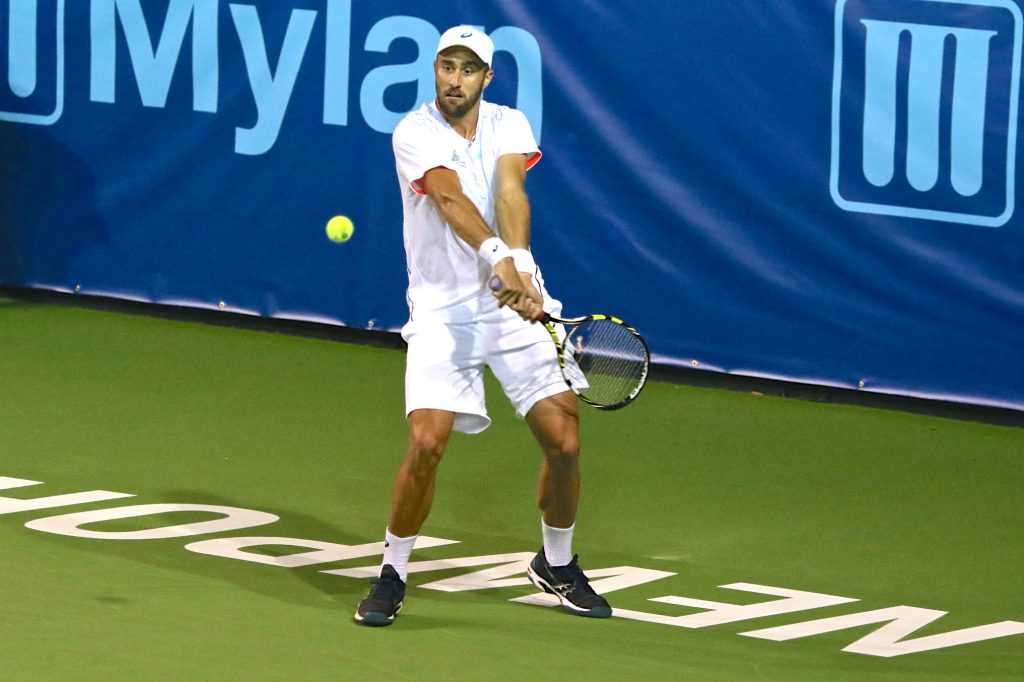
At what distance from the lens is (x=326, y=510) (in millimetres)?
7055

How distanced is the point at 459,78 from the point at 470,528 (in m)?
1.79

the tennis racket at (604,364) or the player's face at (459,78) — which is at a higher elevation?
the player's face at (459,78)

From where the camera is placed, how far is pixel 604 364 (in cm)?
589

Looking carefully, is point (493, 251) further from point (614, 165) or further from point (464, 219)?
point (614, 165)

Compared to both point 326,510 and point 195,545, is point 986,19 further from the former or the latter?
point 195,545

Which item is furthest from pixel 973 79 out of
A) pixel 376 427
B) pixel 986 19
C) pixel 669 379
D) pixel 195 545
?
pixel 195 545

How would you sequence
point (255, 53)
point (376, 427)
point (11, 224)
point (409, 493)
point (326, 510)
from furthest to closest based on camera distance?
point (11, 224), point (255, 53), point (376, 427), point (326, 510), point (409, 493)

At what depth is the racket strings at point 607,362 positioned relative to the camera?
5.83m

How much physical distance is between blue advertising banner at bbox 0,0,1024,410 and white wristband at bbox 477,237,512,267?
12.7ft

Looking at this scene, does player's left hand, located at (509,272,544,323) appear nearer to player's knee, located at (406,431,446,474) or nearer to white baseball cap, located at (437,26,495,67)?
player's knee, located at (406,431,446,474)

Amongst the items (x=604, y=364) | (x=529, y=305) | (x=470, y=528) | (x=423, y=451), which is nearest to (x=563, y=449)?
(x=604, y=364)

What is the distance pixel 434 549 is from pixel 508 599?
24.4 inches

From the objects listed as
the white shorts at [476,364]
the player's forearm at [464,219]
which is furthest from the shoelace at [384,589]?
the player's forearm at [464,219]

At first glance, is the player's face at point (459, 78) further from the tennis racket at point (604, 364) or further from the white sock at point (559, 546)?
the white sock at point (559, 546)
